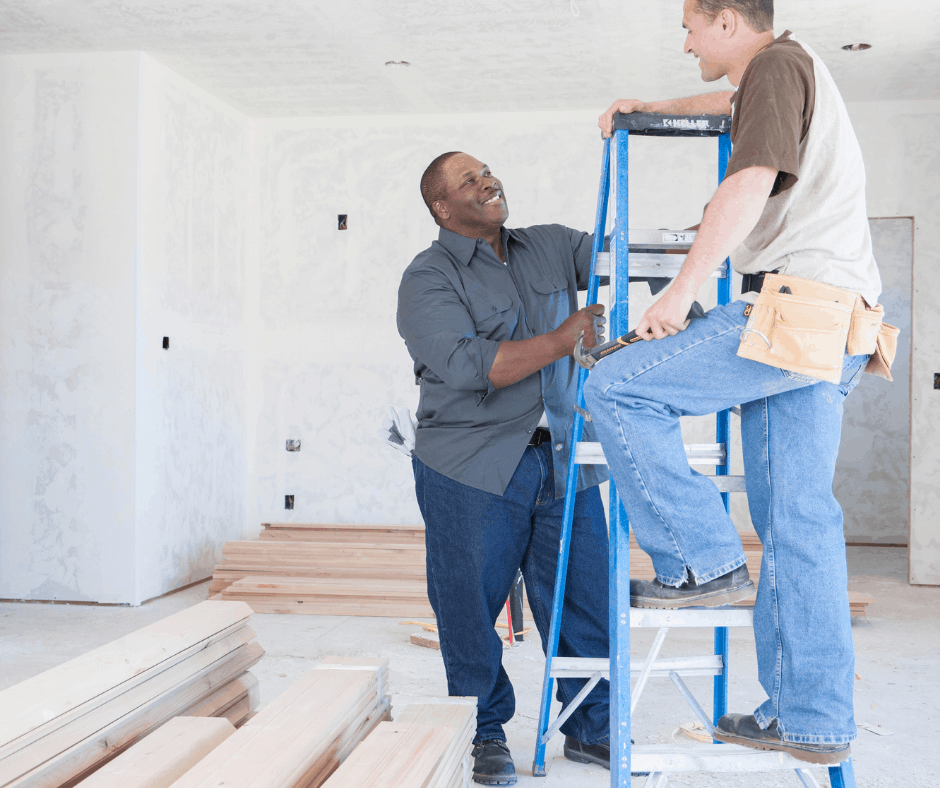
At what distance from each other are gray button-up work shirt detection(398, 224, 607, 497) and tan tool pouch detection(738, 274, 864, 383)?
0.98 metres

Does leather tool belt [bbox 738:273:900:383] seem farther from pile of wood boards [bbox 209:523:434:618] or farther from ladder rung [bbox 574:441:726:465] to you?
pile of wood boards [bbox 209:523:434:618]

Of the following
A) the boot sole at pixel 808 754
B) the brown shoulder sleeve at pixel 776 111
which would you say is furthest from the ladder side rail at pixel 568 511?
the boot sole at pixel 808 754


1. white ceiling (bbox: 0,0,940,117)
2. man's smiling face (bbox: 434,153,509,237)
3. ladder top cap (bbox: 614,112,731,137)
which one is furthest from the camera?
white ceiling (bbox: 0,0,940,117)

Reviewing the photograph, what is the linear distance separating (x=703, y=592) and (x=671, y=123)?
1021mm

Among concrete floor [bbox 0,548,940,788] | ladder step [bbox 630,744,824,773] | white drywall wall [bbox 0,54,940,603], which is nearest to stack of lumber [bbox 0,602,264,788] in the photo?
concrete floor [bbox 0,548,940,788]

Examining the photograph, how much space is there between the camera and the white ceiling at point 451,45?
4.47 meters

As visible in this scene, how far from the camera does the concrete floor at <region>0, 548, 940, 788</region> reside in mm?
2543

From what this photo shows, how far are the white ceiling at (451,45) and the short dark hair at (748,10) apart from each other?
301 cm

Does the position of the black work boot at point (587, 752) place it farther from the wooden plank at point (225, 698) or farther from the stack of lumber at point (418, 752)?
the wooden plank at point (225, 698)

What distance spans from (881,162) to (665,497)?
17.1ft

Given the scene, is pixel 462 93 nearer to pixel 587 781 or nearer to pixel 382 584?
pixel 382 584

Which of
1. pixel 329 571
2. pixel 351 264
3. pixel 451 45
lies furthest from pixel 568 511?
pixel 351 264

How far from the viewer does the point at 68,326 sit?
504 cm

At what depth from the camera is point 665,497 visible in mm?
1613
